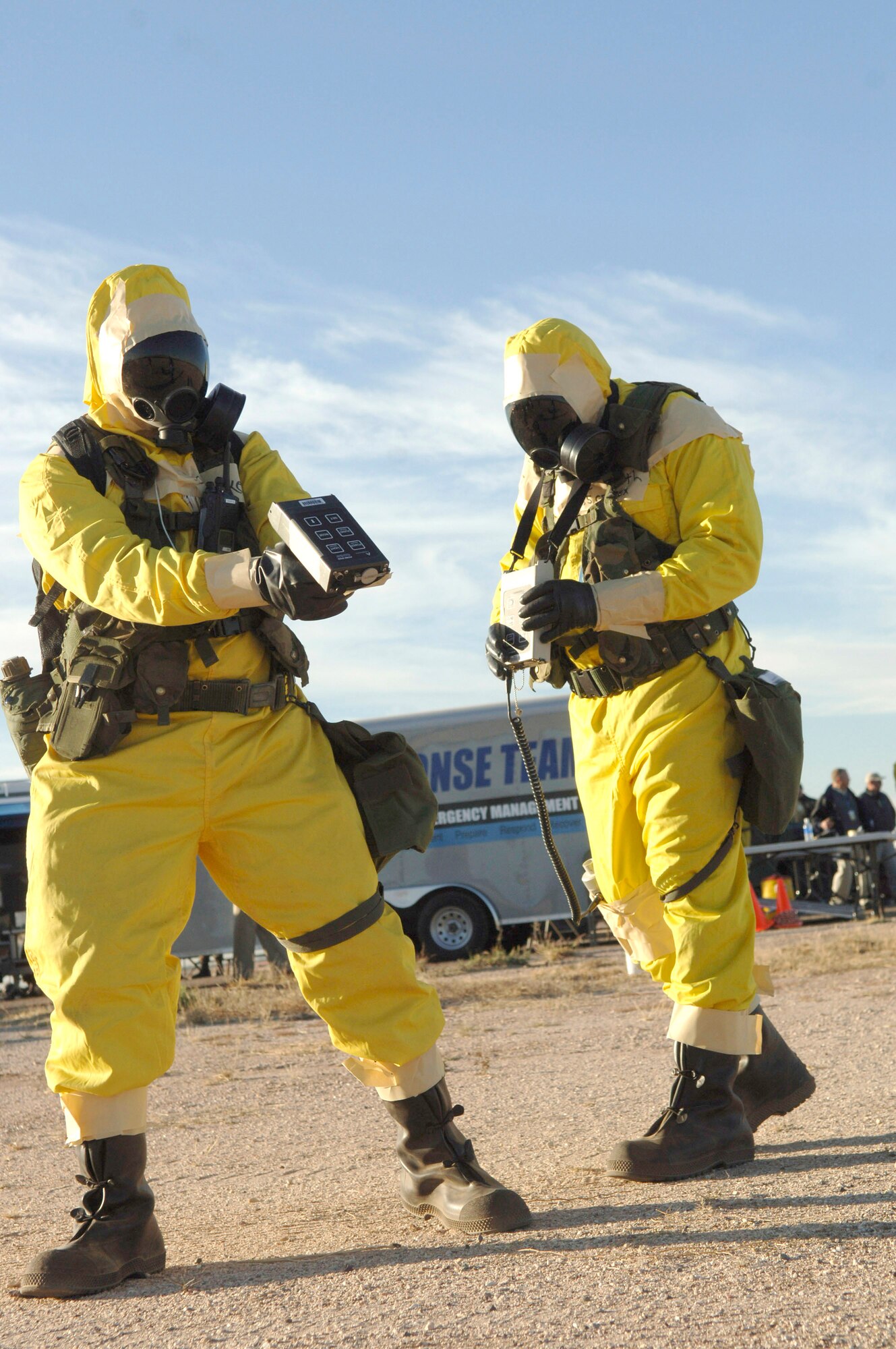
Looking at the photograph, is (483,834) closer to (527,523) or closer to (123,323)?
(527,523)

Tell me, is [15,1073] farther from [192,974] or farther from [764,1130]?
[192,974]

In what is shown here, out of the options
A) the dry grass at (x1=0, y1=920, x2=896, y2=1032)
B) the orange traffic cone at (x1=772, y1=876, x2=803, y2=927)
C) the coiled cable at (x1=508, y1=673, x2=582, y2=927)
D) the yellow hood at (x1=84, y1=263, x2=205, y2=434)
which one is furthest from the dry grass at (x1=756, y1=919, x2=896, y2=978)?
the yellow hood at (x1=84, y1=263, x2=205, y2=434)

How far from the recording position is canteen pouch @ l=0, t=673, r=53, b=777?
119 inches

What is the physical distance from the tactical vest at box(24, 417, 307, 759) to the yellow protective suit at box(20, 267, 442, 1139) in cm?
3

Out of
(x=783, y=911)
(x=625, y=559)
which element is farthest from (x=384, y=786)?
(x=783, y=911)

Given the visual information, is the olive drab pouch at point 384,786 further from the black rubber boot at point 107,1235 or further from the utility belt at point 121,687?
the black rubber boot at point 107,1235

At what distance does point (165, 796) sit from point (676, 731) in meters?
1.31

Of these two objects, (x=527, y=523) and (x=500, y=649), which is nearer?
(x=500, y=649)

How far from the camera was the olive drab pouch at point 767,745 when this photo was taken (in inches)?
130

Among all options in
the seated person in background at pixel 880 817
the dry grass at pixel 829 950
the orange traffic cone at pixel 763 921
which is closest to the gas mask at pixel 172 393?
the dry grass at pixel 829 950

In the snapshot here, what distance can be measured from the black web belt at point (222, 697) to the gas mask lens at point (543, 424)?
1.11 metres

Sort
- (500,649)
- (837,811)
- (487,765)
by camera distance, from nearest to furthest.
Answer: (500,649) → (487,765) → (837,811)

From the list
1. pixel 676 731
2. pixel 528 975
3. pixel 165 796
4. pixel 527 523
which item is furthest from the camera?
pixel 528 975

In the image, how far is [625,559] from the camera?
3.42 m
